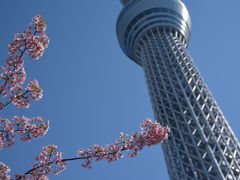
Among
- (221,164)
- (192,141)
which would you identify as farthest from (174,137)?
(221,164)

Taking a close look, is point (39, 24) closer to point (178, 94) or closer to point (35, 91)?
point (35, 91)

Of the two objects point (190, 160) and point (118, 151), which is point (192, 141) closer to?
point (190, 160)

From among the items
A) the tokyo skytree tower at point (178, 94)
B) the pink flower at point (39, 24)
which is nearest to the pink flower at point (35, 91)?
the pink flower at point (39, 24)

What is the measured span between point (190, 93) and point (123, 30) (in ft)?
94.0

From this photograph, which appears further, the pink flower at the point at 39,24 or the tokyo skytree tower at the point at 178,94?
the tokyo skytree tower at the point at 178,94

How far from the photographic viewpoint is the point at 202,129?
174 feet

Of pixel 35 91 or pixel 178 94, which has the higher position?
pixel 178 94

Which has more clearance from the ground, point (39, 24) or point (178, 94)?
point (178, 94)

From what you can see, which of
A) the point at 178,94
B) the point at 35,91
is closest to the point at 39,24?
the point at 35,91

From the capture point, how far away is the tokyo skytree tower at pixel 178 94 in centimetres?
4884

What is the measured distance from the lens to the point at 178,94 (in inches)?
2420

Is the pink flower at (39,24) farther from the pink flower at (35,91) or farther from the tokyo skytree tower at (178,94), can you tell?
the tokyo skytree tower at (178,94)

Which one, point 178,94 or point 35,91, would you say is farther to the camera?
point 178,94

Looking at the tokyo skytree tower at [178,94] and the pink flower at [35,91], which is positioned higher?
the tokyo skytree tower at [178,94]
